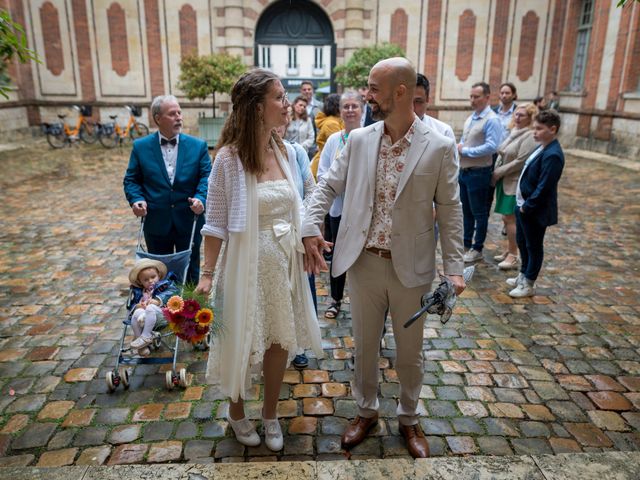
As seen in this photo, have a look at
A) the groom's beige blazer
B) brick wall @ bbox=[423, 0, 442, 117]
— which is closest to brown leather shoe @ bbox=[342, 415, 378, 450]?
the groom's beige blazer

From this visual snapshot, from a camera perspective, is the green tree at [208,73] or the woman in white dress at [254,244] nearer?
the woman in white dress at [254,244]

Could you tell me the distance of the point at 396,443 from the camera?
300 cm

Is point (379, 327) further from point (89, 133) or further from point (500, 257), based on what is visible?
point (89, 133)

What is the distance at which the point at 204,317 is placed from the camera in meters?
2.81

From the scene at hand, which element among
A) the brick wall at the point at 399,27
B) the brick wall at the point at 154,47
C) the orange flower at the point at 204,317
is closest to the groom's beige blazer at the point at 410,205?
the orange flower at the point at 204,317

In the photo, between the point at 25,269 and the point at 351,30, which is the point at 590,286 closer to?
the point at 25,269

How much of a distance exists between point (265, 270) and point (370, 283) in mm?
578

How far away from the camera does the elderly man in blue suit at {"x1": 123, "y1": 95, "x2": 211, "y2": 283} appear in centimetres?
398

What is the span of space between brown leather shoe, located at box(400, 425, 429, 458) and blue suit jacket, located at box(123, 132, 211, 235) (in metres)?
2.25

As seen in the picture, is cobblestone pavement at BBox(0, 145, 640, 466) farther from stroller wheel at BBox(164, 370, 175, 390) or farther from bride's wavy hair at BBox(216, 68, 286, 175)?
bride's wavy hair at BBox(216, 68, 286, 175)

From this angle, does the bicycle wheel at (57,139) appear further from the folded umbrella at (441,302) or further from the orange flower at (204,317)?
the folded umbrella at (441,302)

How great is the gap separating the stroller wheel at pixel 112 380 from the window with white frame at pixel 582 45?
18.2 meters

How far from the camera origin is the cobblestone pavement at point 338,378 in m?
3.02

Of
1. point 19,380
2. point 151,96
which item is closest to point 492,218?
point 19,380
